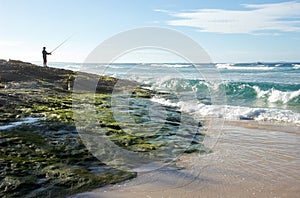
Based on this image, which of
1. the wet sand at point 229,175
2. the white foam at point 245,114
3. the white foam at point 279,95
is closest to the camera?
the wet sand at point 229,175

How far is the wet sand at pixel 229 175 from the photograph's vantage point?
439cm

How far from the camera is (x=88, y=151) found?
594cm

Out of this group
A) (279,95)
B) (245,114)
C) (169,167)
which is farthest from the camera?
(279,95)

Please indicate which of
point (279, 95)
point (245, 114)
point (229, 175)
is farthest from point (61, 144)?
point (279, 95)

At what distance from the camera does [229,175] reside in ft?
16.8

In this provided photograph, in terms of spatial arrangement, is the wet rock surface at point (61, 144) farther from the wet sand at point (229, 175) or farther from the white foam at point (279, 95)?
the white foam at point (279, 95)

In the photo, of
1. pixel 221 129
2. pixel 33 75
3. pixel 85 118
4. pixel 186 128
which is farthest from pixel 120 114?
pixel 33 75

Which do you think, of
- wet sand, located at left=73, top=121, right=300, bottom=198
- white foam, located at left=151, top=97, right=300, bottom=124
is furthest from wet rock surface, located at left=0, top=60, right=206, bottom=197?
white foam, located at left=151, top=97, right=300, bottom=124

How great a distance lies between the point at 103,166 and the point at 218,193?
1.97 meters

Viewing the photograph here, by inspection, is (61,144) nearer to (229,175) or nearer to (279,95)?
(229,175)

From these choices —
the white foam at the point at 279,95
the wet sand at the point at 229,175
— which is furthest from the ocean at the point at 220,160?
the white foam at the point at 279,95

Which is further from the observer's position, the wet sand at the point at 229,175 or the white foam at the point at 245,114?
the white foam at the point at 245,114

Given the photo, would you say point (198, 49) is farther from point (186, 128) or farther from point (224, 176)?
point (224, 176)

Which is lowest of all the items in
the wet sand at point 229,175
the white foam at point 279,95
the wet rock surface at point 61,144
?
Answer: the wet sand at point 229,175
